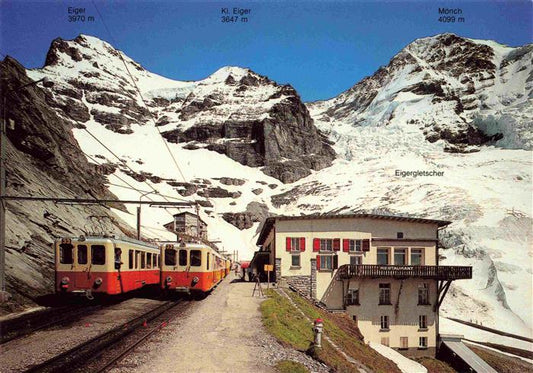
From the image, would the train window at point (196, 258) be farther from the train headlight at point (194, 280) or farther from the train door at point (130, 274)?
the train door at point (130, 274)

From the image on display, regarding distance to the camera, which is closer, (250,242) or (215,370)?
(215,370)

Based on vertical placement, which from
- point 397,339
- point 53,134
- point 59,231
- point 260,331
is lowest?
point 397,339

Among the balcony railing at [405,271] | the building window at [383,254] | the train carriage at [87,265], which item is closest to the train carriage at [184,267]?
the train carriage at [87,265]

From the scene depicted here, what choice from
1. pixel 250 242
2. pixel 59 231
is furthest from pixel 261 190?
pixel 59 231

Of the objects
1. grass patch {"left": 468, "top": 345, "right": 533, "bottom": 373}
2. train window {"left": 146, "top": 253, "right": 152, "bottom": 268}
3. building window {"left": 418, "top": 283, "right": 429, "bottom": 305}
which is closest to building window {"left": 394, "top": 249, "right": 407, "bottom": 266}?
building window {"left": 418, "top": 283, "right": 429, "bottom": 305}

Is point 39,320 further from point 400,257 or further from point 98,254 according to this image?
point 400,257

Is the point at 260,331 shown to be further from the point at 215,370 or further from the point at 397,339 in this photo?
the point at 397,339
